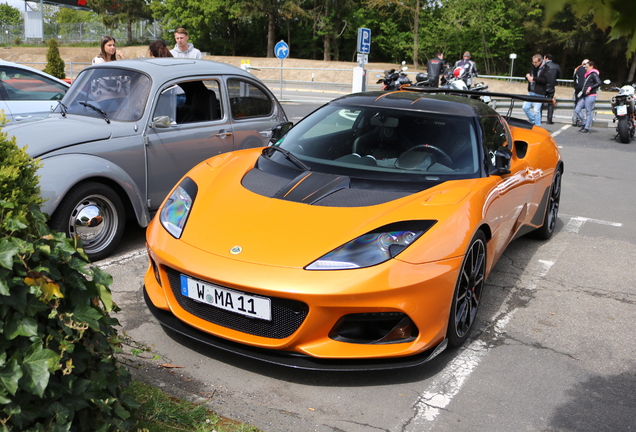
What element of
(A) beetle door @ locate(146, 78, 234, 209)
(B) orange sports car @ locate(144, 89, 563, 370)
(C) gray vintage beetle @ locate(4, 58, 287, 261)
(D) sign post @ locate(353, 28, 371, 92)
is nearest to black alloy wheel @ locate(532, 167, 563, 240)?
(B) orange sports car @ locate(144, 89, 563, 370)

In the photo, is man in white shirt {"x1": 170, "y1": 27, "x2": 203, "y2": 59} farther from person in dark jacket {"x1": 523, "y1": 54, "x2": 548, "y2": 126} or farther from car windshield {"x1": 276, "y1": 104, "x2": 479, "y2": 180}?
person in dark jacket {"x1": 523, "y1": 54, "x2": 548, "y2": 126}

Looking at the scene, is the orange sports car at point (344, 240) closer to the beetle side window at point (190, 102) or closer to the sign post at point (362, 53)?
the beetle side window at point (190, 102)

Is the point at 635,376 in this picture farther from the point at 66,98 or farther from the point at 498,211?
the point at 66,98

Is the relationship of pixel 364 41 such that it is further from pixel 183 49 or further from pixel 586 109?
pixel 183 49

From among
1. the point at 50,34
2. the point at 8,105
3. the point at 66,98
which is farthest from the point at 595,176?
the point at 50,34

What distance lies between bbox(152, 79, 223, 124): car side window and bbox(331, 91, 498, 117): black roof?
5.03 feet

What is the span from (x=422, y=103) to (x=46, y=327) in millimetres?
3464

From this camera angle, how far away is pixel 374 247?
332cm

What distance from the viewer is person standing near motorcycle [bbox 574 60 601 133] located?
15.8 metres

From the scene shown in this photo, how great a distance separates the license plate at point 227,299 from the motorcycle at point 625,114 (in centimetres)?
1335

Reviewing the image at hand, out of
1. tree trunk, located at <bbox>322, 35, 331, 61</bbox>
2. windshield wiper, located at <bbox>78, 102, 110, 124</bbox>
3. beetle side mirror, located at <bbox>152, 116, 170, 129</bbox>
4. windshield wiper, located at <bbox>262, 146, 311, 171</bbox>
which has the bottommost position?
windshield wiper, located at <bbox>262, 146, 311, 171</bbox>

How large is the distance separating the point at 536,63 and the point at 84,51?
48.6 m

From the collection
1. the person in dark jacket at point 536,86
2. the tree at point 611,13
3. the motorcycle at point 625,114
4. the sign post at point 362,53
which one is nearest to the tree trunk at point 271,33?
the sign post at point 362,53

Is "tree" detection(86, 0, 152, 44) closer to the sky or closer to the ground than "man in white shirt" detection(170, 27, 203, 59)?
closer to the sky
